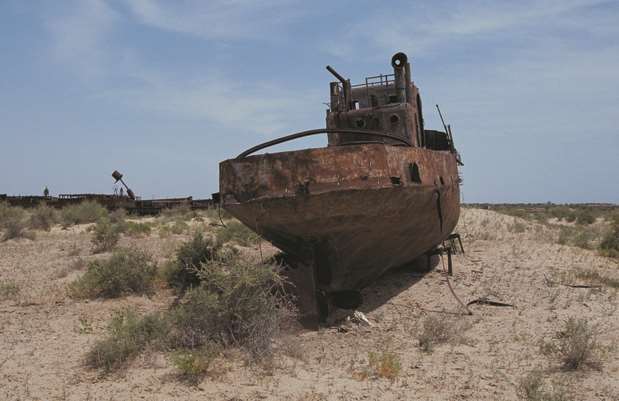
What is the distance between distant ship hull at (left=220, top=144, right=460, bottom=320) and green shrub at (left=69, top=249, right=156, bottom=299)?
192cm

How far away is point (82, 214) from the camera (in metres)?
21.5

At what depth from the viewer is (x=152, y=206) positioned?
28438 millimetres

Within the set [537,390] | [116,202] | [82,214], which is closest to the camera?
[537,390]

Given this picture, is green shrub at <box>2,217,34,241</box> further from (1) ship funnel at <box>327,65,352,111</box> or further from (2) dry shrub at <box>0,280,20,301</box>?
(1) ship funnel at <box>327,65,352,111</box>

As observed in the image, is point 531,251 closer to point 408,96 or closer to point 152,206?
point 408,96

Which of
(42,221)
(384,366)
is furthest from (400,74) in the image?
(42,221)

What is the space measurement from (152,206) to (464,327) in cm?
2427

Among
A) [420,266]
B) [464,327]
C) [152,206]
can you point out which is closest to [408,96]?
[420,266]

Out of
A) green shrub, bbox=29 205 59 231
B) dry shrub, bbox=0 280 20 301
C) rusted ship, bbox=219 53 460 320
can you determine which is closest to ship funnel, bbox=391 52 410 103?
rusted ship, bbox=219 53 460 320

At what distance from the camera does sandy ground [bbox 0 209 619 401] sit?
14.4ft

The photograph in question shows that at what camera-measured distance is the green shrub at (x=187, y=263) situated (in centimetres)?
838

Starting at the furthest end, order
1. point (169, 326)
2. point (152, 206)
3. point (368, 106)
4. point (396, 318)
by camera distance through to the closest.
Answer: point (152, 206), point (368, 106), point (396, 318), point (169, 326)

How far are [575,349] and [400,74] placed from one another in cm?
613

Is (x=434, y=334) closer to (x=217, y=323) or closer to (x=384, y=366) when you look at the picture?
(x=384, y=366)
